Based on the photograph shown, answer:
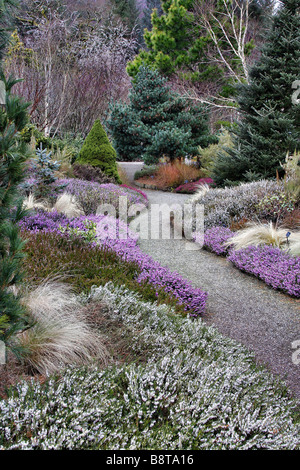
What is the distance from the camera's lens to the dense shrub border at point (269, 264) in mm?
4082

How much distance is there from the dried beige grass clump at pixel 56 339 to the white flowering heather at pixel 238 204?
437cm

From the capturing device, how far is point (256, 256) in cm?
476

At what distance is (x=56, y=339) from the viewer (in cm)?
238

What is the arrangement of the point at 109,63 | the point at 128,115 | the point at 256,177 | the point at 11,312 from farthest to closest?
the point at 109,63 < the point at 128,115 < the point at 256,177 < the point at 11,312

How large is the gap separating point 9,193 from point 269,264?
3.61 metres

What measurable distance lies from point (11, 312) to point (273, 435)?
1.49 meters

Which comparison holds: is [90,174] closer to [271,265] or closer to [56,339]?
[271,265]

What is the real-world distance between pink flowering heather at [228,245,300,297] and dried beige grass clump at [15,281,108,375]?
96.5 inches

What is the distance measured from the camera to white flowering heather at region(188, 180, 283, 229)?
6617 millimetres

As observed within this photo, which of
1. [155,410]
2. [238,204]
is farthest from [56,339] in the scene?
[238,204]

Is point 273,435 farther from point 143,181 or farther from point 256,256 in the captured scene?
point 143,181

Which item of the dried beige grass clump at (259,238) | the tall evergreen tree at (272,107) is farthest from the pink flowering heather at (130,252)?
the tall evergreen tree at (272,107)

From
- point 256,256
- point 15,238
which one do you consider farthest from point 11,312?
point 256,256

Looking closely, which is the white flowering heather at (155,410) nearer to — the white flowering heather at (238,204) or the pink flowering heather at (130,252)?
the pink flowering heather at (130,252)
